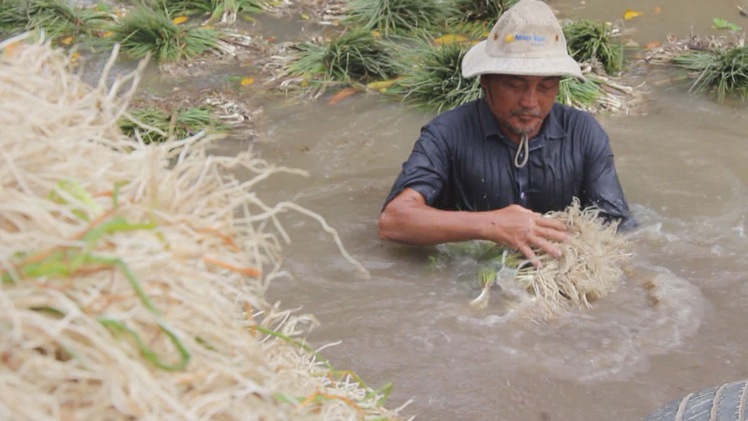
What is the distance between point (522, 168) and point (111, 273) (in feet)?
11.2

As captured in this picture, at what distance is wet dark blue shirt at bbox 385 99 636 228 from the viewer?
4.48 meters

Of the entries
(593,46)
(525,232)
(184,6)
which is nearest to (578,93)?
(593,46)

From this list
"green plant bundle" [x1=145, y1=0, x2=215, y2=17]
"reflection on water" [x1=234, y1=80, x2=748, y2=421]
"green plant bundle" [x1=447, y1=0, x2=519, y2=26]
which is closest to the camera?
"reflection on water" [x1=234, y1=80, x2=748, y2=421]

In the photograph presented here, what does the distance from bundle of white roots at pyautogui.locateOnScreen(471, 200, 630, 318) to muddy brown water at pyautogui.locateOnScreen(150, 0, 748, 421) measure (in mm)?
78

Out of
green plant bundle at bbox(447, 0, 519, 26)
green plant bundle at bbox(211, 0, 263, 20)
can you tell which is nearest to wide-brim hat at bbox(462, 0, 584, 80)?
green plant bundle at bbox(447, 0, 519, 26)

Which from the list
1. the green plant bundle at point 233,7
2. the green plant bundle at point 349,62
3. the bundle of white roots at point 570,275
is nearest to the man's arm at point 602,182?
the bundle of white roots at point 570,275

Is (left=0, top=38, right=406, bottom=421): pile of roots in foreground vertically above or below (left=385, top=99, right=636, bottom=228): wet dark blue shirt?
above

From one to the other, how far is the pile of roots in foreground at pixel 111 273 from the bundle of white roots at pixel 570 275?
8.61 ft

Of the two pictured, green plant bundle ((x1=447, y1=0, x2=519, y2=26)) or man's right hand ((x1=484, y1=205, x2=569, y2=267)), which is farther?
green plant bundle ((x1=447, y1=0, x2=519, y2=26))

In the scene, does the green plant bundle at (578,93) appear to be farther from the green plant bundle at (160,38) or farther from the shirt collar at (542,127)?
the green plant bundle at (160,38)

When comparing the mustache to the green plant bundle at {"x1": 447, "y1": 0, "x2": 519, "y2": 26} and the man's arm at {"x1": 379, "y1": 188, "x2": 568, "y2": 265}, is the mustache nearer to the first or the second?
the man's arm at {"x1": 379, "y1": 188, "x2": 568, "y2": 265}

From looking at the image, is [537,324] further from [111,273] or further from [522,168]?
[111,273]

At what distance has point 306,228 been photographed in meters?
5.07

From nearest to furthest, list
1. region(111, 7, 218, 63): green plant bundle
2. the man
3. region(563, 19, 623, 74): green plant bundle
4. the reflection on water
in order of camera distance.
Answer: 1. the reflection on water
2. the man
3. region(563, 19, 623, 74): green plant bundle
4. region(111, 7, 218, 63): green plant bundle
